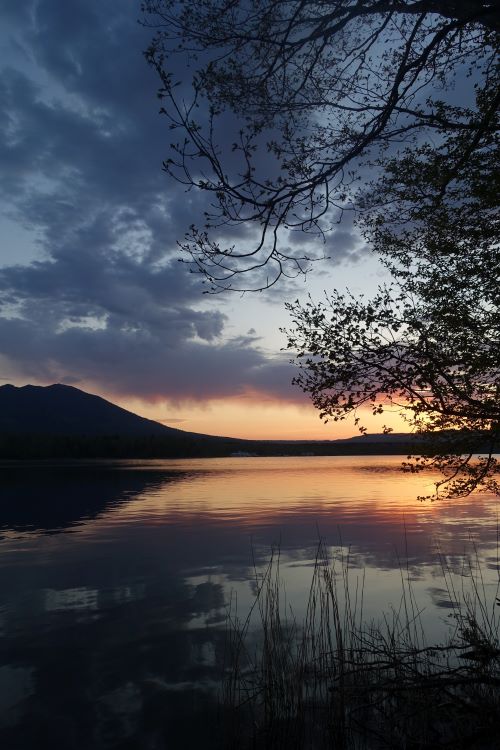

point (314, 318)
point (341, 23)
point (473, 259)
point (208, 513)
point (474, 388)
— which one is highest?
point (341, 23)

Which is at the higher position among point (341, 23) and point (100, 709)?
point (341, 23)

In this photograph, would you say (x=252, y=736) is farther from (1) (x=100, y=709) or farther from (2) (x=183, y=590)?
(2) (x=183, y=590)

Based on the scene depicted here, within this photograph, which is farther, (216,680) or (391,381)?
(216,680)

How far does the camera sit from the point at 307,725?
7.89 meters

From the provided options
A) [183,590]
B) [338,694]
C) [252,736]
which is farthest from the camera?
[183,590]

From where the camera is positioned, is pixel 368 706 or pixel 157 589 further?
pixel 157 589

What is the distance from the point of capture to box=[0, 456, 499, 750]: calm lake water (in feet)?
28.1

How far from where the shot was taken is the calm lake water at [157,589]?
855 cm

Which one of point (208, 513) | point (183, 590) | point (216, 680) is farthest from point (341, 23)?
point (208, 513)

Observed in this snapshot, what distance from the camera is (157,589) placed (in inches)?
626

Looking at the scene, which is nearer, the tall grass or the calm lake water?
the tall grass

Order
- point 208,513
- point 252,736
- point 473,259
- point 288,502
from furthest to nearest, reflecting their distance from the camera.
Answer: point 288,502
point 208,513
point 473,259
point 252,736

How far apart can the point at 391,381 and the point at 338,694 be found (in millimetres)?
4754

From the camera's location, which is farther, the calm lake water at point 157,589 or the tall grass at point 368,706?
the calm lake water at point 157,589
